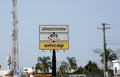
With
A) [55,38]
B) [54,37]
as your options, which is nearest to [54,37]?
[54,37]

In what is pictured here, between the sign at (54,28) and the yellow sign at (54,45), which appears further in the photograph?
the sign at (54,28)

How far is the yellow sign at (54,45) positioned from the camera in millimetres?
37281

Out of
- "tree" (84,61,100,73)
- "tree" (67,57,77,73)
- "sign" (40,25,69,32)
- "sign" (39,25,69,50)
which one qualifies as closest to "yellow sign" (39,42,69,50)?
"sign" (39,25,69,50)

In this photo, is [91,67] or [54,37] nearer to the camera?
[54,37]

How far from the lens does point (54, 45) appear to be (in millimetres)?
37281

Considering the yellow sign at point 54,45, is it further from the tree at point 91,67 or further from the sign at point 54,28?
the tree at point 91,67

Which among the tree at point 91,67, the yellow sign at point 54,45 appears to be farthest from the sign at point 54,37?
the tree at point 91,67

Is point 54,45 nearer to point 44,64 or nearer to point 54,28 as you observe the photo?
point 54,28

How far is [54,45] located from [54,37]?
81 cm

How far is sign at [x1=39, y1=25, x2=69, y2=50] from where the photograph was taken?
123 ft

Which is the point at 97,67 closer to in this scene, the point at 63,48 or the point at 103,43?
the point at 103,43

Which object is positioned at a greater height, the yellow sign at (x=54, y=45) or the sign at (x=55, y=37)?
the sign at (x=55, y=37)

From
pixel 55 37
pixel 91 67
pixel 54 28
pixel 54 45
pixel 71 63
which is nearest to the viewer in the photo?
pixel 54 45

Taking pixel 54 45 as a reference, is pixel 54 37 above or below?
above
